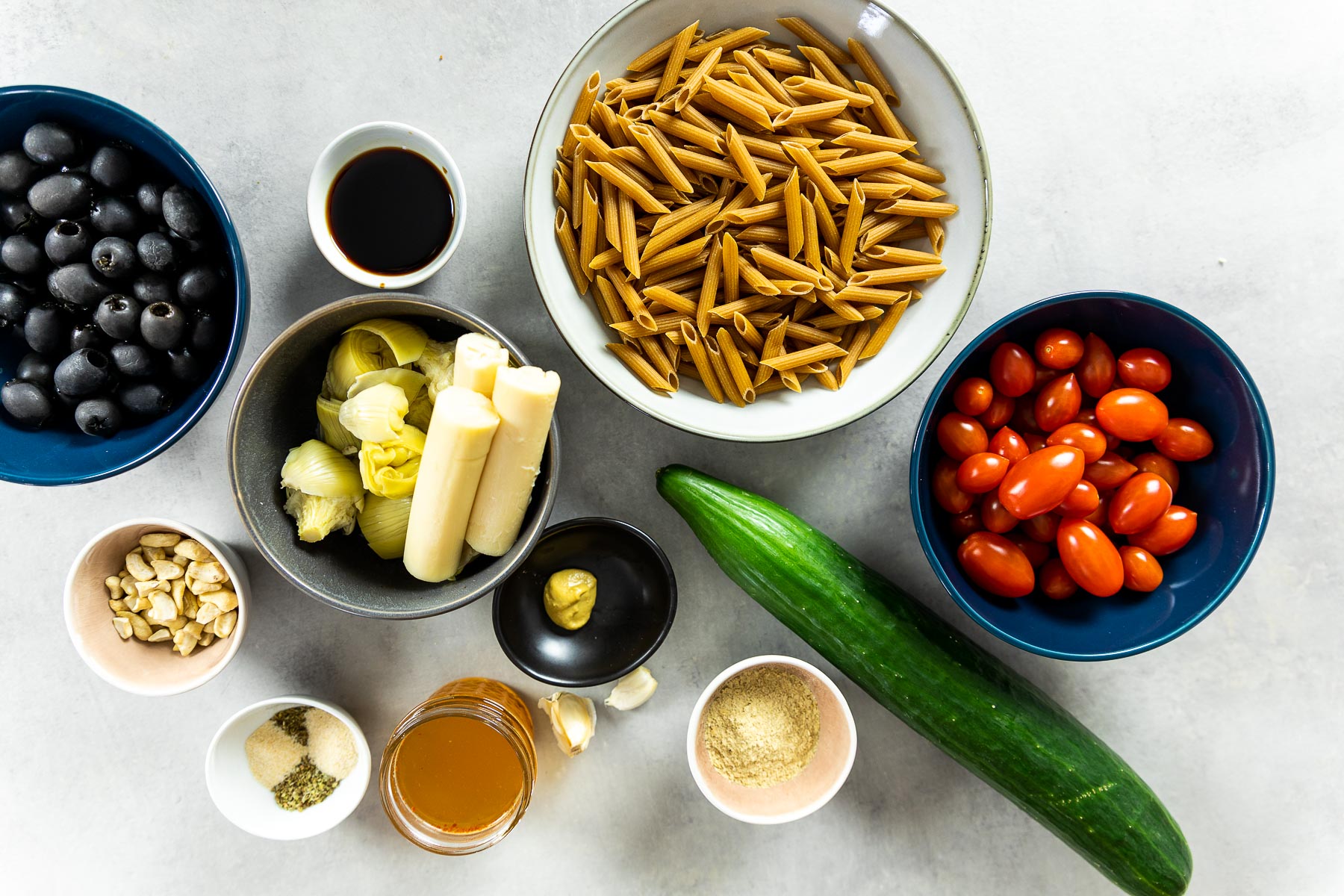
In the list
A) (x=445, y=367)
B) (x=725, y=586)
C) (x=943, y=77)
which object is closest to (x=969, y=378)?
(x=943, y=77)

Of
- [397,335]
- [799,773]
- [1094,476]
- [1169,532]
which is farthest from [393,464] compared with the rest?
[1169,532]

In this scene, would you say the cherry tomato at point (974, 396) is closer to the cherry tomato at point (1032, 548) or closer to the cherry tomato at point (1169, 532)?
the cherry tomato at point (1032, 548)

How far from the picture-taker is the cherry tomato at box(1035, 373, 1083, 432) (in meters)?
1.31

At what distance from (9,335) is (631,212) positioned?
99cm

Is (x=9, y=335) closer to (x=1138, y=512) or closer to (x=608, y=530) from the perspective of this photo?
(x=608, y=530)

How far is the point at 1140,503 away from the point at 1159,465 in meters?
0.11

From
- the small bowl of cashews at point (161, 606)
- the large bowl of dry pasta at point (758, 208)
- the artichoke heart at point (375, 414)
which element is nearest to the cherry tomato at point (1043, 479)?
the large bowl of dry pasta at point (758, 208)

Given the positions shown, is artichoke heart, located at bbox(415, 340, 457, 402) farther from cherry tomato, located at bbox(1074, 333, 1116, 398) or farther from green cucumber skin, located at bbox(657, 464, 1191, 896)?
cherry tomato, located at bbox(1074, 333, 1116, 398)

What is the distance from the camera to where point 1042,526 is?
134 centimetres

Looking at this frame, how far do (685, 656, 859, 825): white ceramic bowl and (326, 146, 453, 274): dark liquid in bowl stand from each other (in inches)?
35.1

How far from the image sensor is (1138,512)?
49.8 inches

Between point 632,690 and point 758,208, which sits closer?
point 758,208

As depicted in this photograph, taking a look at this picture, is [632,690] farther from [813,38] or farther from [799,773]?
[813,38]

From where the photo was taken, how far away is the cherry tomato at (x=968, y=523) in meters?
1.37
